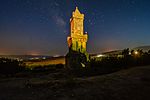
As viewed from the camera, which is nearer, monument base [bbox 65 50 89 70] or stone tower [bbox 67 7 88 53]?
monument base [bbox 65 50 89 70]

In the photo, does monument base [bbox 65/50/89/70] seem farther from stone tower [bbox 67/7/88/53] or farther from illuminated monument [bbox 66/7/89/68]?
stone tower [bbox 67/7/88/53]

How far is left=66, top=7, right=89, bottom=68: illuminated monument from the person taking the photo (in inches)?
1105

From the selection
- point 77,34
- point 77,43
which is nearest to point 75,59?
point 77,43

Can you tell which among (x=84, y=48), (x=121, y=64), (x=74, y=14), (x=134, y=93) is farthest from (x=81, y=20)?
(x=134, y=93)

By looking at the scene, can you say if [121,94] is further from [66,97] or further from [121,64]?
[121,64]

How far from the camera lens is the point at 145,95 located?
769 cm

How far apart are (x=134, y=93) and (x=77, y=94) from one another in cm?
362

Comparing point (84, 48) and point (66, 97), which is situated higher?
point (84, 48)

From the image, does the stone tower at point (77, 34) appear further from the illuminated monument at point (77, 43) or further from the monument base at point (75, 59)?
the monument base at point (75, 59)

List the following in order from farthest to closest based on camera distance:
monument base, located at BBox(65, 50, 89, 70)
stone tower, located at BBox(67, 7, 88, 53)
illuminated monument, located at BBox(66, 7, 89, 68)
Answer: stone tower, located at BBox(67, 7, 88, 53) < illuminated monument, located at BBox(66, 7, 89, 68) < monument base, located at BBox(65, 50, 89, 70)

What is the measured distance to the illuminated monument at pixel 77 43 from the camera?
28078mm

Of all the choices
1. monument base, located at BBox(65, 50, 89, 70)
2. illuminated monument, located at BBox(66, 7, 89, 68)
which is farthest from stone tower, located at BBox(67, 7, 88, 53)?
monument base, located at BBox(65, 50, 89, 70)

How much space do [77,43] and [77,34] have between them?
2.33 metres

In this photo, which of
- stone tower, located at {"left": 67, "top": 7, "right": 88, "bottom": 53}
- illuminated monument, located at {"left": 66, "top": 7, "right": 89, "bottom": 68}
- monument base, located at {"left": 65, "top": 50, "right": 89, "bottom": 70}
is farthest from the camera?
stone tower, located at {"left": 67, "top": 7, "right": 88, "bottom": 53}
